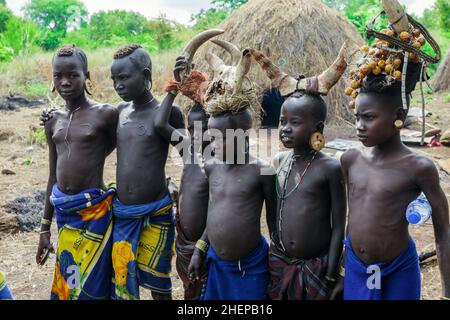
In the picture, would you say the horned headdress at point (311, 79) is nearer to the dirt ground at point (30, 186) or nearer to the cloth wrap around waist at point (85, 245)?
the cloth wrap around waist at point (85, 245)

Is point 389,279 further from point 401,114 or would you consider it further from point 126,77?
point 126,77

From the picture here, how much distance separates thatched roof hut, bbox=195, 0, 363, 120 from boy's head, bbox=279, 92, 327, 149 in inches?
296

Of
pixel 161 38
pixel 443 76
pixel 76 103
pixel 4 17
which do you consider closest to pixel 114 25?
pixel 4 17

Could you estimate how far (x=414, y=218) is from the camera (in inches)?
83.4

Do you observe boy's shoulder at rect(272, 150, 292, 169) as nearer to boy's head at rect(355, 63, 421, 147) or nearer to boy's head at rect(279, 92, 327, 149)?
boy's head at rect(279, 92, 327, 149)

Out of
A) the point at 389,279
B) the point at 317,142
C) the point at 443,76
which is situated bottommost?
the point at 389,279

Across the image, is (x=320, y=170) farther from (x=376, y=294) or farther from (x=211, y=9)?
(x=211, y=9)

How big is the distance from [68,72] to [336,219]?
1.87 metres

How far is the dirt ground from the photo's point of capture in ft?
12.3

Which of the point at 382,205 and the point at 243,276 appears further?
the point at 243,276

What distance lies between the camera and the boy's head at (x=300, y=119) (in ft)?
7.97

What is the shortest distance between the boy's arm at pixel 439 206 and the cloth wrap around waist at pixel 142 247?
60.2 inches

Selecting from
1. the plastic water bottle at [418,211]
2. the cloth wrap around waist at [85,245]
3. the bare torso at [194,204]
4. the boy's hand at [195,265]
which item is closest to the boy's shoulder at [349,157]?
the plastic water bottle at [418,211]
